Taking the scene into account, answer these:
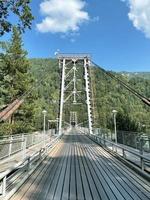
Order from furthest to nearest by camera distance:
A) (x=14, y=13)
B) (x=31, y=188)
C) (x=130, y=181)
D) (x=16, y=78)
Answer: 1. (x=16, y=78)
2. (x=14, y=13)
3. (x=130, y=181)
4. (x=31, y=188)

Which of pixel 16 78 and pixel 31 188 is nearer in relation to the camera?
pixel 31 188

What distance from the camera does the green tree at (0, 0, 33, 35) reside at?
13.8m

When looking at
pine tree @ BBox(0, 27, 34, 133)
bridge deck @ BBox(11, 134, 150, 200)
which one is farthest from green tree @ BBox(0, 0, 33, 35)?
pine tree @ BBox(0, 27, 34, 133)

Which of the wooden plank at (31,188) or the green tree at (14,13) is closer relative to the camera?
the wooden plank at (31,188)

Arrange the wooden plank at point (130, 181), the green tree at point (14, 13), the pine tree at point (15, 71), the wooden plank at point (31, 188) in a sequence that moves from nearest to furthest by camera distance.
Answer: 1. the wooden plank at point (31, 188)
2. the wooden plank at point (130, 181)
3. the green tree at point (14, 13)
4. the pine tree at point (15, 71)

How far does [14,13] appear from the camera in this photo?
46.8 ft

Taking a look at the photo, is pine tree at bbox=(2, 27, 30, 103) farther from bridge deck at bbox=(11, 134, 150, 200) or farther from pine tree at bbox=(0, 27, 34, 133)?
Answer: bridge deck at bbox=(11, 134, 150, 200)

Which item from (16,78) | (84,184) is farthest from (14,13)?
(16,78)

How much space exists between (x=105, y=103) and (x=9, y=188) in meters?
107

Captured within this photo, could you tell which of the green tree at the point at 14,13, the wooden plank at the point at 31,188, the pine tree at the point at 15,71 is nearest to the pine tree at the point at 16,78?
the pine tree at the point at 15,71

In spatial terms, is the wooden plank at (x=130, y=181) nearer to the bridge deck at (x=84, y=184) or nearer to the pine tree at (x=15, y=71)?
the bridge deck at (x=84, y=184)

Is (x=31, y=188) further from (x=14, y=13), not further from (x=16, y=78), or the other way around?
(x=16, y=78)

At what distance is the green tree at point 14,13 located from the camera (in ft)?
45.3

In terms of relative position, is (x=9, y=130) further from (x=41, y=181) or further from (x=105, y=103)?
(x=105, y=103)
